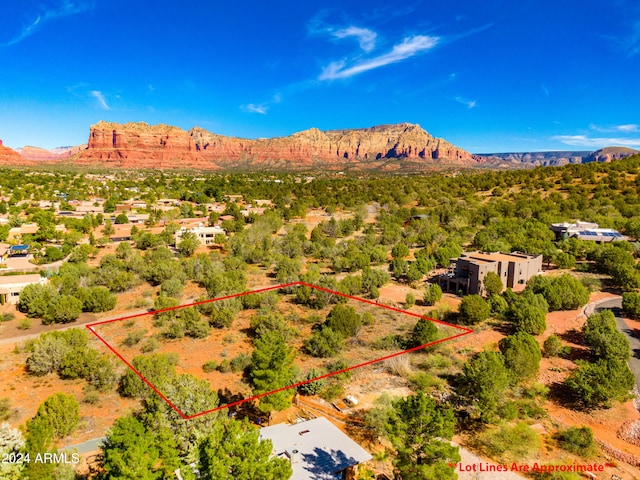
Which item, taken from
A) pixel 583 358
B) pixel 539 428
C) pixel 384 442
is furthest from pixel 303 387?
pixel 583 358

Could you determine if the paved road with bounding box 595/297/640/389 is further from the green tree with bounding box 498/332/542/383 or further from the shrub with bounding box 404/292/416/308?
the shrub with bounding box 404/292/416/308

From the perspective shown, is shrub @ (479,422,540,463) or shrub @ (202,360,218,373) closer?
shrub @ (479,422,540,463)

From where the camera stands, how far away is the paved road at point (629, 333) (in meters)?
22.3

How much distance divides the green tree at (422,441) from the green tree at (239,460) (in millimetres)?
3697

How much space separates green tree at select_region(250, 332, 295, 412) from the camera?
55.9ft

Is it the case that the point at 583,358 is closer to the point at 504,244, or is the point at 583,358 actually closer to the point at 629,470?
the point at 629,470

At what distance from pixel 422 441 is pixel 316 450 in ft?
12.5

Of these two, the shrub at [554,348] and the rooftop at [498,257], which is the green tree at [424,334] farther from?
the rooftop at [498,257]

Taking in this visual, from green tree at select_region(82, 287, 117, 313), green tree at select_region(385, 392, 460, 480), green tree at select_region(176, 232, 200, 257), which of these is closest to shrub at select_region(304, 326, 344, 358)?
green tree at select_region(385, 392, 460, 480)

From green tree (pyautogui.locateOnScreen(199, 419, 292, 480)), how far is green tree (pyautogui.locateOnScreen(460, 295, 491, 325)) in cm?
2046

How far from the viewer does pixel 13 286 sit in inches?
1308

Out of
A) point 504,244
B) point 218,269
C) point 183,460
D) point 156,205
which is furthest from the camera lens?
point 156,205

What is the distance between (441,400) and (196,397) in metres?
11.5

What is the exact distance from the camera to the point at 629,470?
1487 centimetres
